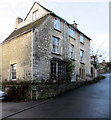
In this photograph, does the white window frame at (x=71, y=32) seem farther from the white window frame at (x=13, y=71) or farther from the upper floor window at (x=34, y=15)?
the white window frame at (x=13, y=71)

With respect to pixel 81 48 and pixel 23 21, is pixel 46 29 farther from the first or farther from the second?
pixel 81 48

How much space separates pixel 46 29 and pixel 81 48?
9.14 meters

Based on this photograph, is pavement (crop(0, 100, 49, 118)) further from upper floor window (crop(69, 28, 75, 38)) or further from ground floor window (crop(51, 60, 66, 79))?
upper floor window (crop(69, 28, 75, 38))

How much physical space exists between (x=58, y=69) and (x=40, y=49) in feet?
11.9

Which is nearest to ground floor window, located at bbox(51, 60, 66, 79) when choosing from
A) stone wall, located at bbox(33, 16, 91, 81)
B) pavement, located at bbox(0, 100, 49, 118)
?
stone wall, located at bbox(33, 16, 91, 81)

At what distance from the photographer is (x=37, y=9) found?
18.4 m

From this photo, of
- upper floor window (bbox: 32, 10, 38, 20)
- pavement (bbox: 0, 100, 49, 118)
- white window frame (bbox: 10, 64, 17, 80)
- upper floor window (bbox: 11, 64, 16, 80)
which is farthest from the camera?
Answer: upper floor window (bbox: 32, 10, 38, 20)

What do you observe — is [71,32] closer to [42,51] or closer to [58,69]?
[58,69]

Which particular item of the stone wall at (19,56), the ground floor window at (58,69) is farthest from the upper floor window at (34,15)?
the ground floor window at (58,69)

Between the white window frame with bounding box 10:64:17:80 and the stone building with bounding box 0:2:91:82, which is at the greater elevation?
the stone building with bounding box 0:2:91:82

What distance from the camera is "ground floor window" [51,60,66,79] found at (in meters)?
15.7

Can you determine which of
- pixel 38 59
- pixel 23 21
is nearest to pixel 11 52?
pixel 38 59

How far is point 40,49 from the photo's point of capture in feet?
47.4

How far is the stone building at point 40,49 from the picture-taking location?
13969 millimetres
